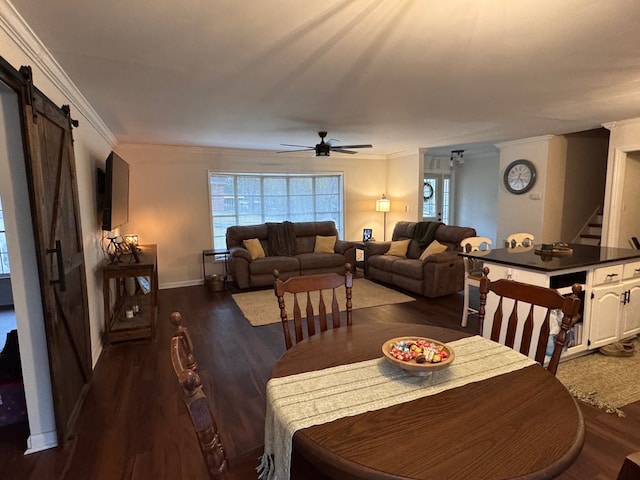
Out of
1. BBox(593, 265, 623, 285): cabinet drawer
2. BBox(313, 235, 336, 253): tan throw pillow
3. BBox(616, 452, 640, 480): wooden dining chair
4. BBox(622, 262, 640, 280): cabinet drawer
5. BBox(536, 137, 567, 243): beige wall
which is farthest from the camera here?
BBox(313, 235, 336, 253): tan throw pillow

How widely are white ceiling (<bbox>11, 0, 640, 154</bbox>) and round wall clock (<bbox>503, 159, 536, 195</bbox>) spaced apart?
139cm

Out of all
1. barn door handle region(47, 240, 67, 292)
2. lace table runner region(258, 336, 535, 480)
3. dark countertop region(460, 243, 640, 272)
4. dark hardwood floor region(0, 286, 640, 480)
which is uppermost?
barn door handle region(47, 240, 67, 292)

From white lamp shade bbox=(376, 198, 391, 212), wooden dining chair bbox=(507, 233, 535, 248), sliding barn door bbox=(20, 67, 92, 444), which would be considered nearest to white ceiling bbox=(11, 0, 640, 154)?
sliding barn door bbox=(20, 67, 92, 444)

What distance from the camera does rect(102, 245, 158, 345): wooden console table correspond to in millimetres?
3297

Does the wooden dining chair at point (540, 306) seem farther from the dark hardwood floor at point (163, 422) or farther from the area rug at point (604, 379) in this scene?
the area rug at point (604, 379)

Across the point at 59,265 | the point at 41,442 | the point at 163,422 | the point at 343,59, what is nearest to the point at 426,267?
the point at 343,59

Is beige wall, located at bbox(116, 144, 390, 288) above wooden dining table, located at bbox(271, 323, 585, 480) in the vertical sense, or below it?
above

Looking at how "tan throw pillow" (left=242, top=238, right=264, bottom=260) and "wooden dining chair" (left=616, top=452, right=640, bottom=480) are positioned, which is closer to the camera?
"wooden dining chair" (left=616, top=452, right=640, bottom=480)

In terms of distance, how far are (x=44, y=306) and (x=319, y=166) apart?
5.33 metres

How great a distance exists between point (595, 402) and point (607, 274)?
111 cm

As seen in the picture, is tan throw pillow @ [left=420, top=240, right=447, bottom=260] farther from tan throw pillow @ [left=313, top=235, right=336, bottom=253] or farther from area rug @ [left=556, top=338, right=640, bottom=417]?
area rug @ [left=556, top=338, right=640, bottom=417]

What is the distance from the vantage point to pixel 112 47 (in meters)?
2.04

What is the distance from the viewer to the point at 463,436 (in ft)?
3.19

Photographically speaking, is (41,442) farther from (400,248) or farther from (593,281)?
(400,248)
